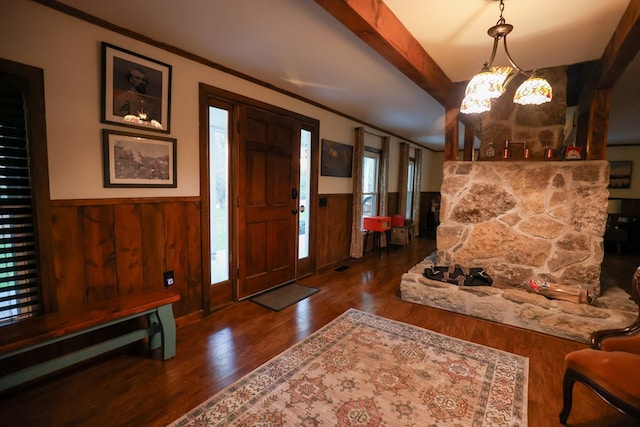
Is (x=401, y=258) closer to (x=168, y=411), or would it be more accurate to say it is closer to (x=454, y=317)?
(x=454, y=317)

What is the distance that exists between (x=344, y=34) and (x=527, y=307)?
2.78 meters

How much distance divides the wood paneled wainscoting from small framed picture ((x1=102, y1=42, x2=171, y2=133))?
1.96 feet

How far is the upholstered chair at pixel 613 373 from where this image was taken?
1.31 m

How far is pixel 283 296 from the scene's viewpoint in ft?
10.8

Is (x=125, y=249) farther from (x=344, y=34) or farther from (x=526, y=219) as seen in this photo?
(x=526, y=219)

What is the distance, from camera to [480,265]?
10.7 ft

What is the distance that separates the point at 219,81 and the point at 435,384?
9.77ft

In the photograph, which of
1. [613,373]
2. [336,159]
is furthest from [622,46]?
[336,159]

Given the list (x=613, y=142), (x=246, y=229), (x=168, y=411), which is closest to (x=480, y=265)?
(x=246, y=229)

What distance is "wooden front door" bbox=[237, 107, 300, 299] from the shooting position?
10.1 feet

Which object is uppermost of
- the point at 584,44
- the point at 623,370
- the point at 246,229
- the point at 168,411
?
the point at 584,44

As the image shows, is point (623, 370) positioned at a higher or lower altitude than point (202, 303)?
higher

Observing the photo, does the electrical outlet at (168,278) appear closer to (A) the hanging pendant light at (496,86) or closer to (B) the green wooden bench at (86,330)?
(B) the green wooden bench at (86,330)

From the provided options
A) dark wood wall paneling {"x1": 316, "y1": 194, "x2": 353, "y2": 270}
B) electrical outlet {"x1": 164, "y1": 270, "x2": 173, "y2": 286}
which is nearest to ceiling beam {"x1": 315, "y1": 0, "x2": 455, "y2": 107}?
dark wood wall paneling {"x1": 316, "y1": 194, "x2": 353, "y2": 270}
